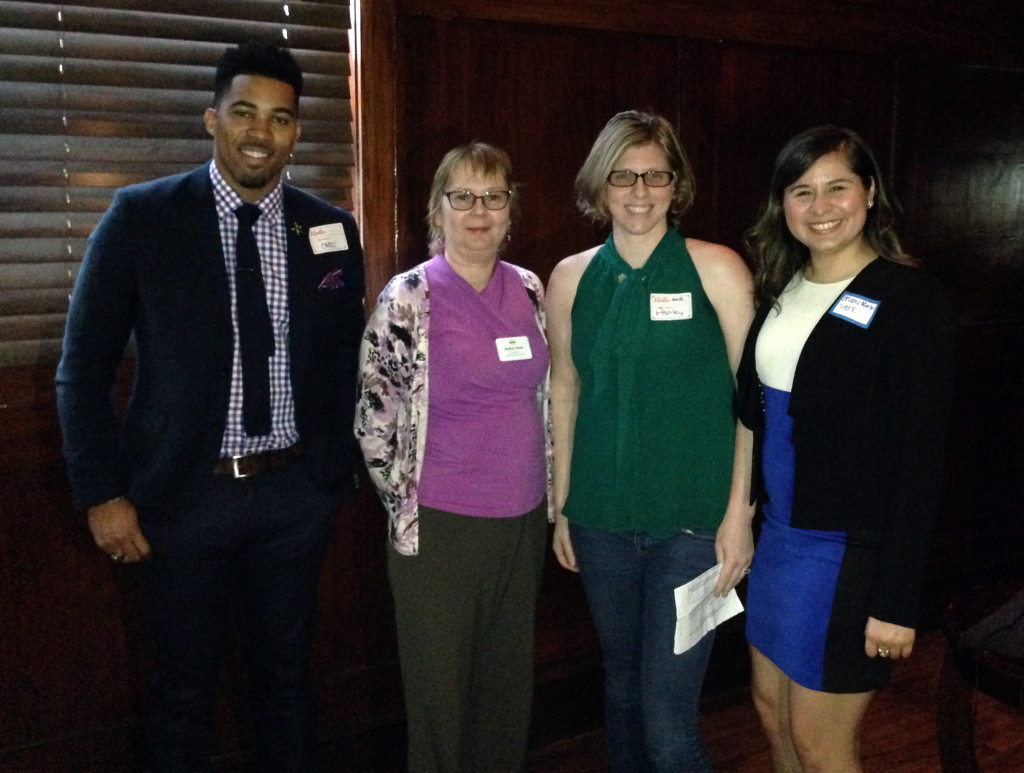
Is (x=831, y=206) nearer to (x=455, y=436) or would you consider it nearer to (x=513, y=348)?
(x=513, y=348)

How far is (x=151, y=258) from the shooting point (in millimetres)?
1854

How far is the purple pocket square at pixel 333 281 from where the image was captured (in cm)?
204

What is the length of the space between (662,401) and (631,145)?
53 centimetres

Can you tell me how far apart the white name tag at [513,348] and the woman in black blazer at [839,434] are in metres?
0.46

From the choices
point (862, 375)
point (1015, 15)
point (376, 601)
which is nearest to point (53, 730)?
point (376, 601)

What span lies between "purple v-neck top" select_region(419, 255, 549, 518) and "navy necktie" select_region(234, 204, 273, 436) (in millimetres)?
341

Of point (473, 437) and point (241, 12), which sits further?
point (241, 12)

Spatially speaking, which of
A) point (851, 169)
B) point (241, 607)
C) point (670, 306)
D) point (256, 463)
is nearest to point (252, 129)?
point (256, 463)

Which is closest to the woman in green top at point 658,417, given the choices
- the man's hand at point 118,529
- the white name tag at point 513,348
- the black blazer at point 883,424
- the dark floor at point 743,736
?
the white name tag at point 513,348

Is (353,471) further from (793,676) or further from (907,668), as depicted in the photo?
(907,668)

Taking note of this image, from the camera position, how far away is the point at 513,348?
2.01 metres

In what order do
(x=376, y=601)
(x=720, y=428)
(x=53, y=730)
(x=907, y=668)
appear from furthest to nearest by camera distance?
(x=907, y=668) < (x=376, y=601) < (x=53, y=730) < (x=720, y=428)

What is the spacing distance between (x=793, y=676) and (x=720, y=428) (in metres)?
0.51

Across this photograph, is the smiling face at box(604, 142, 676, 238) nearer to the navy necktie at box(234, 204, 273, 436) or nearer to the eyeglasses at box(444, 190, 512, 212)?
the eyeglasses at box(444, 190, 512, 212)
